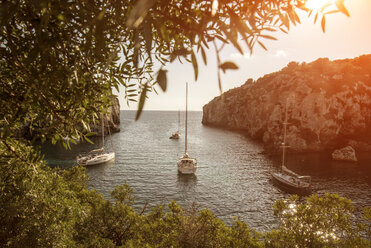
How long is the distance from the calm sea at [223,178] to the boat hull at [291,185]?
1.51 metres

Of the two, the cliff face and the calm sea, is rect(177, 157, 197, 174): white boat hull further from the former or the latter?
the cliff face

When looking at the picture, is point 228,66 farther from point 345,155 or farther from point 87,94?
point 345,155

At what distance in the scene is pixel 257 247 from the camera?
38.2ft

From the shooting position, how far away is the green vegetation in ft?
5.76

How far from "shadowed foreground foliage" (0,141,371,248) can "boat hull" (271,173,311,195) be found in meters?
22.4

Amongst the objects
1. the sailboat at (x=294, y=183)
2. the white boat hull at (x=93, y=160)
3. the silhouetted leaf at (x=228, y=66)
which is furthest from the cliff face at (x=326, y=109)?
the silhouetted leaf at (x=228, y=66)

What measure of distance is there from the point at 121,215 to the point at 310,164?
46.5 m

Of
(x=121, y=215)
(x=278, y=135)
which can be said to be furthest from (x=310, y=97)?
(x=121, y=215)

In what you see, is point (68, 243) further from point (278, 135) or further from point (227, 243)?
point (278, 135)

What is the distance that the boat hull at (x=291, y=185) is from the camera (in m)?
32.7

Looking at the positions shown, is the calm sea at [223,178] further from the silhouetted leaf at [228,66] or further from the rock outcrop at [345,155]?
the silhouetted leaf at [228,66]

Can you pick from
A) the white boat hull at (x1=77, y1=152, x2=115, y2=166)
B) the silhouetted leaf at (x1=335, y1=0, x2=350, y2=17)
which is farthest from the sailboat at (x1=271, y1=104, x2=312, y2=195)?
the silhouetted leaf at (x1=335, y1=0, x2=350, y2=17)

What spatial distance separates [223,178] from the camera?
39.4 metres

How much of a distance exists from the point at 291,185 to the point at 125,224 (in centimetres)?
2810
